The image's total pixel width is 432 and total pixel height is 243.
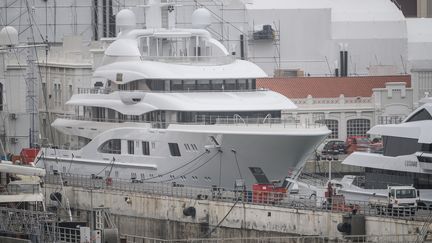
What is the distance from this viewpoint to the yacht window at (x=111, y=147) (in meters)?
80.1

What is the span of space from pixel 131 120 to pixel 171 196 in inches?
346

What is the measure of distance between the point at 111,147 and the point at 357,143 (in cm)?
1561

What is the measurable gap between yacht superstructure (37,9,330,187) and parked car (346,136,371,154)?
8.69m

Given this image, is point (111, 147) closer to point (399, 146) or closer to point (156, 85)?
point (156, 85)

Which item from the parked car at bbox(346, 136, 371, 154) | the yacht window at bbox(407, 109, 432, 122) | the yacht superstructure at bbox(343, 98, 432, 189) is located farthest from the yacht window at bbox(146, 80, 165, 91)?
the parked car at bbox(346, 136, 371, 154)

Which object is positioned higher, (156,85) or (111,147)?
(156,85)

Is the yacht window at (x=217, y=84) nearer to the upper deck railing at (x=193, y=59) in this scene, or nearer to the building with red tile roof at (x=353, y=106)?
the upper deck railing at (x=193, y=59)

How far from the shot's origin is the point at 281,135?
74812 mm

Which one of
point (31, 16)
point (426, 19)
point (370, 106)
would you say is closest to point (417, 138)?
point (370, 106)

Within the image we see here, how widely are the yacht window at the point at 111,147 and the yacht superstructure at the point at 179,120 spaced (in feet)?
0.12

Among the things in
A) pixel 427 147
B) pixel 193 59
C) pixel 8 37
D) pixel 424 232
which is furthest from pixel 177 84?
pixel 424 232

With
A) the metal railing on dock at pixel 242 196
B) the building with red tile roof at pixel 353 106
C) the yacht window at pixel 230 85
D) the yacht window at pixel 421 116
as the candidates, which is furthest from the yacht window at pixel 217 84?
the building with red tile roof at pixel 353 106

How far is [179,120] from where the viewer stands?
77625mm

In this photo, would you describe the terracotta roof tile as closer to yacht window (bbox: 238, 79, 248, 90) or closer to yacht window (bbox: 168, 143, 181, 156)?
yacht window (bbox: 238, 79, 248, 90)
